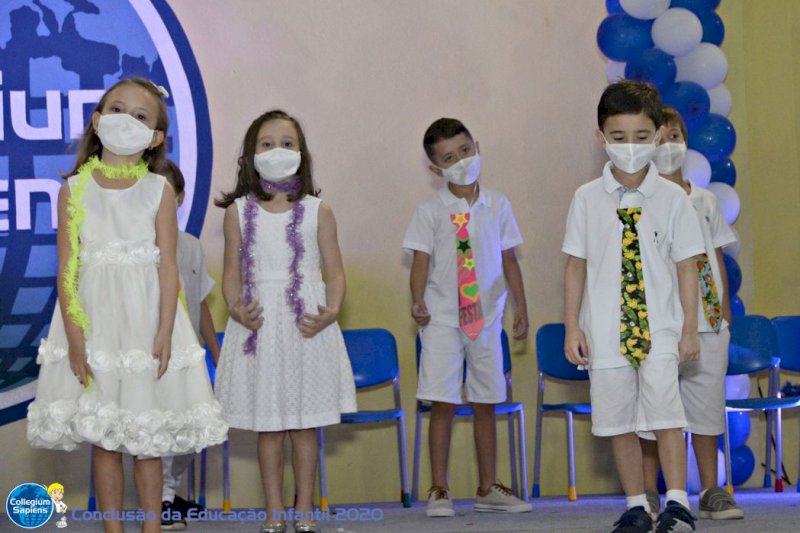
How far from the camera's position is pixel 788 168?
18.3 ft

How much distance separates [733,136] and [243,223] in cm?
248

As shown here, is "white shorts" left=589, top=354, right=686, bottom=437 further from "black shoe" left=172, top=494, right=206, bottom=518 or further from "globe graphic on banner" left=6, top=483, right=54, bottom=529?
"globe graphic on banner" left=6, top=483, right=54, bottom=529

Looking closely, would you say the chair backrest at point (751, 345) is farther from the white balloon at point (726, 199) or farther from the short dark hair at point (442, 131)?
the short dark hair at point (442, 131)

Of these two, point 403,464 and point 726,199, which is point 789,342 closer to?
point 726,199

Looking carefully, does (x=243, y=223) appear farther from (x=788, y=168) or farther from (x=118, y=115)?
(x=788, y=168)

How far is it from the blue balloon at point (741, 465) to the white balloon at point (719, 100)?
1616mm

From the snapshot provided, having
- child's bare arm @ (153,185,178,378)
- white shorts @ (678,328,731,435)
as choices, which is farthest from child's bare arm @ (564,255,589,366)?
child's bare arm @ (153,185,178,378)

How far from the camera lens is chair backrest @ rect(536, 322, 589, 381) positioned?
5.18 m

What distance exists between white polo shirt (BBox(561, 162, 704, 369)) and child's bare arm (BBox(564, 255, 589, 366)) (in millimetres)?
25

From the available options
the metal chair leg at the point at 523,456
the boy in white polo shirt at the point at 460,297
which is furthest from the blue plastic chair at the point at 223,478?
the metal chair leg at the point at 523,456

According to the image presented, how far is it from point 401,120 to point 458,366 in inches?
59.8

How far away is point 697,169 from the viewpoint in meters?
4.86

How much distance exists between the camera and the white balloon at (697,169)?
485 centimetres

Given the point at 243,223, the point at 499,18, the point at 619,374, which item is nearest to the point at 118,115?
the point at 243,223
